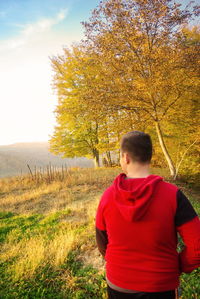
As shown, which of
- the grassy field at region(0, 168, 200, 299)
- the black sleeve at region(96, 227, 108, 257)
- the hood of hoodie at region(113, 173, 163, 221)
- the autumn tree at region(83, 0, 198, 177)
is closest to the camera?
the hood of hoodie at region(113, 173, 163, 221)

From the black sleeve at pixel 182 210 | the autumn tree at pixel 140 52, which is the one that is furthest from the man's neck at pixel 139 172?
the autumn tree at pixel 140 52

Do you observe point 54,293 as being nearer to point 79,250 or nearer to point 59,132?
point 79,250

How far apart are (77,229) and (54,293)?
2546 millimetres

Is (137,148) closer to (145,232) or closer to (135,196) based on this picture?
(135,196)

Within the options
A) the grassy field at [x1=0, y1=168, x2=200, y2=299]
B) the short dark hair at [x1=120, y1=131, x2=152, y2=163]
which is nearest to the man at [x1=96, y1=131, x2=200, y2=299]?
the short dark hair at [x1=120, y1=131, x2=152, y2=163]

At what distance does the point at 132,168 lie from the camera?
167 centimetres

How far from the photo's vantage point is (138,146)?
63.9 inches

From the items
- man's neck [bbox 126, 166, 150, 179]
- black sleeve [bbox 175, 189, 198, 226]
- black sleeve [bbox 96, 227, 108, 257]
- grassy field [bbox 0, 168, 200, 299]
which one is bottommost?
grassy field [bbox 0, 168, 200, 299]

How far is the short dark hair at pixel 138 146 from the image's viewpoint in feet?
5.34

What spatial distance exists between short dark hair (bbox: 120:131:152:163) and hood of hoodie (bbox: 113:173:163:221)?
0.17 m

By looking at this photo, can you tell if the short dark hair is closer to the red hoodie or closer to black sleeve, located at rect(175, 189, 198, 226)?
the red hoodie

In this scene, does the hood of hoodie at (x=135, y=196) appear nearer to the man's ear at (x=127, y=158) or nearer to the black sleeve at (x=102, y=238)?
the man's ear at (x=127, y=158)

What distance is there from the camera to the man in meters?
1.48

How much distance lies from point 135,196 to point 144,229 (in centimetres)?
26
